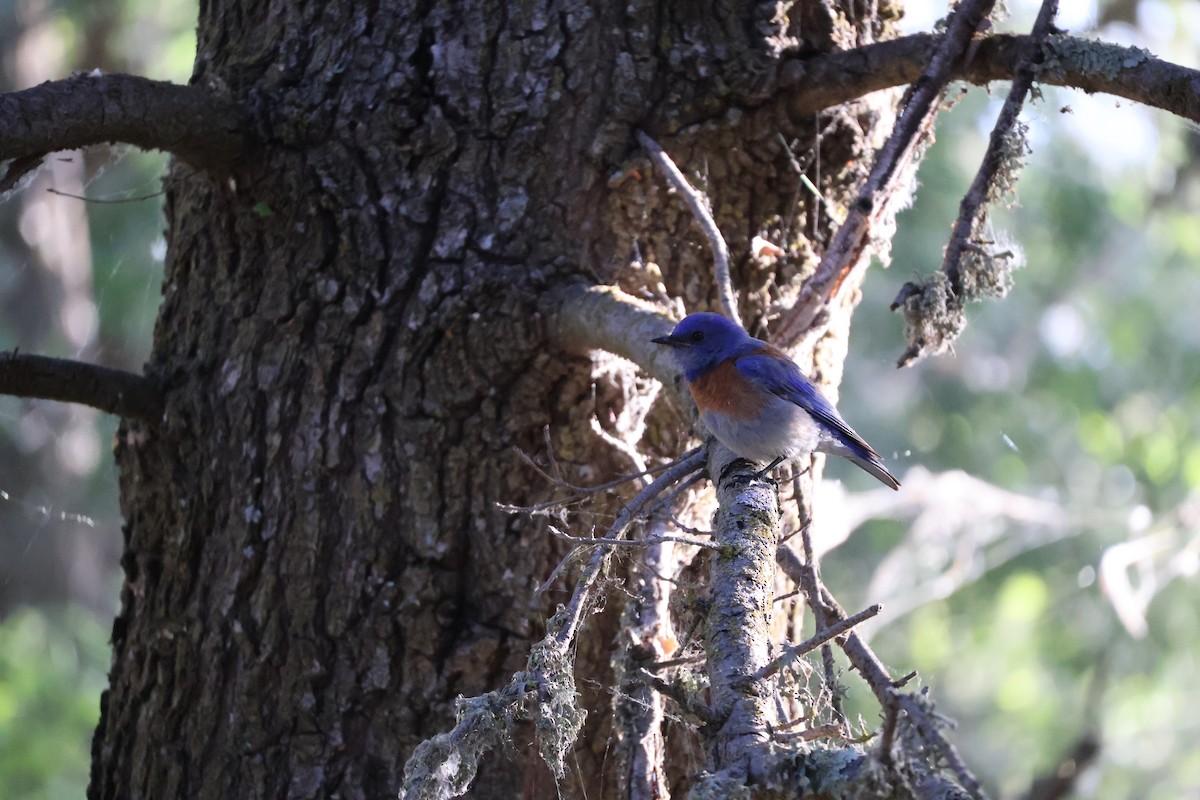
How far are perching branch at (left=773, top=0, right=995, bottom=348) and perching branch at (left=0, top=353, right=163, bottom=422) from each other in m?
1.61

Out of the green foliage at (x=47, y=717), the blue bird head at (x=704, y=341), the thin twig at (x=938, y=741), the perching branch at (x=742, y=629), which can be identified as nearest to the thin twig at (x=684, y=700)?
the perching branch at (x=742, y=629)

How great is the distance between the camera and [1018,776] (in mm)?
9320

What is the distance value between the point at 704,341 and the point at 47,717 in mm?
6301

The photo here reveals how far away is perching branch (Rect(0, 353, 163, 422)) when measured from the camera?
2533 millimetres

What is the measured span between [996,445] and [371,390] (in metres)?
8.42

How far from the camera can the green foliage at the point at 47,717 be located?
6.59m

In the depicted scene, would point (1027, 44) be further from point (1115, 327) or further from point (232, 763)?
point (1115, 327)

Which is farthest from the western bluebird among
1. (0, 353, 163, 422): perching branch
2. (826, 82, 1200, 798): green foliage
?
(826, 82, 1200, 798): green foliage

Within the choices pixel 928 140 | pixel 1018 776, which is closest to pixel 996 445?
pixel 1018 776

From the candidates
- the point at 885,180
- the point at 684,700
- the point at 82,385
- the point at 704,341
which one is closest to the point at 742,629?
the point at 684,700

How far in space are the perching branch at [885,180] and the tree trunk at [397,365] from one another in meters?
0.25

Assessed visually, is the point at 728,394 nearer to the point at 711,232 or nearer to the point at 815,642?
the point at 711,232

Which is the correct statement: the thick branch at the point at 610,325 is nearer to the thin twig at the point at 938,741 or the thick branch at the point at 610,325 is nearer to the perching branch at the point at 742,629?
the perching branch at the point at 742,629

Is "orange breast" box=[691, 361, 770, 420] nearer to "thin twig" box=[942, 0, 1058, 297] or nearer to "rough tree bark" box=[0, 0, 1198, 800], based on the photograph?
"rough tree bark" box=[0, 0, 1198, 800]
